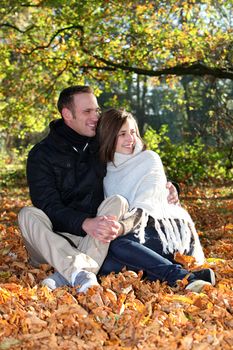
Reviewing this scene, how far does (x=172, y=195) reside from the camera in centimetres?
475

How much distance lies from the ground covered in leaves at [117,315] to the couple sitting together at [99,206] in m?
0.15

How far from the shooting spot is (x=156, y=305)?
3402mm

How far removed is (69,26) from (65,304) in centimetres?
846

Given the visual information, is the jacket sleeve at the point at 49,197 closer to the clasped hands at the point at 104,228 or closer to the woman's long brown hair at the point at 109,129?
the clasped hands at the point at 104,228

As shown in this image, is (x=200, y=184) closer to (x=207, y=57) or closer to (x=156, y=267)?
(x=207, y=57)

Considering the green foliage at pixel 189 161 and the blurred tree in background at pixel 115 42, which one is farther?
the green foliage at pixel 189 161

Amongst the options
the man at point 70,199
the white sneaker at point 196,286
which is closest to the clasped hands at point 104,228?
the man at point 70,199

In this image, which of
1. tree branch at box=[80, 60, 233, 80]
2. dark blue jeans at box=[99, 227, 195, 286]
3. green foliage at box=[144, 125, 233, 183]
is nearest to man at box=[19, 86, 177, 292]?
dark blue jeans at box=[99, 227, 195, 286]

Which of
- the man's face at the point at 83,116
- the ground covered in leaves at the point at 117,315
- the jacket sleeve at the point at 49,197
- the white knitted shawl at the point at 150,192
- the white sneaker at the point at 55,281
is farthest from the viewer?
the man's face at the point at 83,116

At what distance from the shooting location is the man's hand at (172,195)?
15.5ft

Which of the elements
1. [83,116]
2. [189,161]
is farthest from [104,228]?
[189,161]

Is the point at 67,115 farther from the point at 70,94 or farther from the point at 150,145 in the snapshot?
the point at 150,145

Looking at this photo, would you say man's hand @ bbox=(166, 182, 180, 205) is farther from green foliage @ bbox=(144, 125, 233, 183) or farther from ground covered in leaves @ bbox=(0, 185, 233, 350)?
green foliage @ bbox=(144, 125, 233, 183)

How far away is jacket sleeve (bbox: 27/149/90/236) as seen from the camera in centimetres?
422
